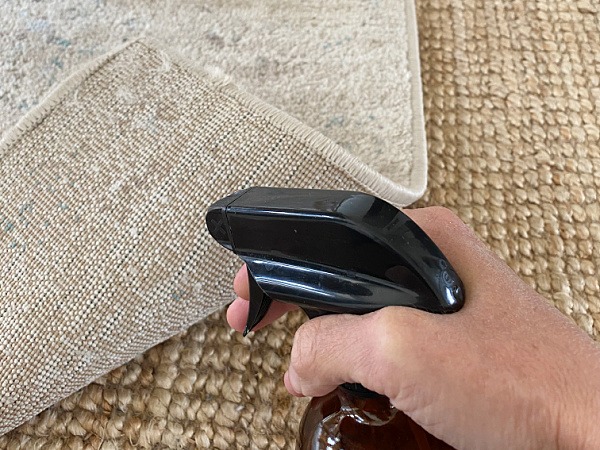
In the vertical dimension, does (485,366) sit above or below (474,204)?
above

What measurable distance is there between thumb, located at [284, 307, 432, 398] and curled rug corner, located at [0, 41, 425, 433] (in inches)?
5.5

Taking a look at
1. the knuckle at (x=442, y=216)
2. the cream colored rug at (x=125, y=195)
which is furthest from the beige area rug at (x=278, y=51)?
the knuckle at (x=442, y=216)

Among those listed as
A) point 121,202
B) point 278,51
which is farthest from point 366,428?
point 278,51

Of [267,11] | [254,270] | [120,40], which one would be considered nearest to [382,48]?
[267,11]

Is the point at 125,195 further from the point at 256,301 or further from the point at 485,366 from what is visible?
the point at 485,366

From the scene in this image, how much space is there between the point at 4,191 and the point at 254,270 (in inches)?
9.5

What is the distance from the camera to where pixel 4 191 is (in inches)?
14.8

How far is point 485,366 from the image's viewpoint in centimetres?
19

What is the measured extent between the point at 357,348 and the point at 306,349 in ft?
0.10

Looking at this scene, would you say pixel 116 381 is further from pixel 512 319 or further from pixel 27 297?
pixel 512 319

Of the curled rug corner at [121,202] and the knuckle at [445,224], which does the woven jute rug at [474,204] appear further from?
the knuckle at [445,224]

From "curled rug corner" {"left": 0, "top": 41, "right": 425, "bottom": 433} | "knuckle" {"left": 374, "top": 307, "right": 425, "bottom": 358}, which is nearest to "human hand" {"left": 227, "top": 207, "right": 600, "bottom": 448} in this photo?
"knuckle" {"left": 374, "top": 307, "right": 425, "bottom": 358}

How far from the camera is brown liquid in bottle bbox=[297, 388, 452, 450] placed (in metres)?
0.25

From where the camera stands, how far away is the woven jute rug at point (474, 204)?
1.17 feet
